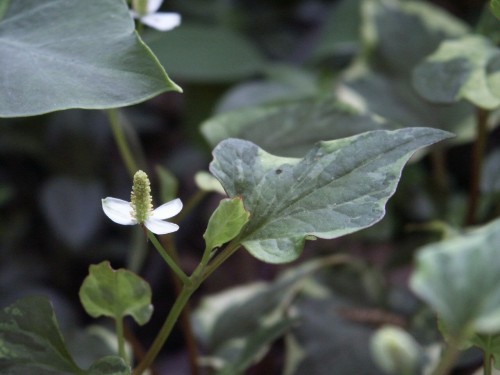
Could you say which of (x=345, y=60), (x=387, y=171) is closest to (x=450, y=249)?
(x=387, y=171)

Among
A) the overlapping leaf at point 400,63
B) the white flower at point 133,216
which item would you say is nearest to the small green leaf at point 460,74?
the overlapping leaf at point 400,63

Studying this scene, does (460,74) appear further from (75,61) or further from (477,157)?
(75,61)

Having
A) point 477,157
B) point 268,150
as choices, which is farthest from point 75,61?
point 477,157

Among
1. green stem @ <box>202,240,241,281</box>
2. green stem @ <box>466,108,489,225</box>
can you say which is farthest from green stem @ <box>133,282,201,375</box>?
green stem @ <box>466,108,489,225</box>

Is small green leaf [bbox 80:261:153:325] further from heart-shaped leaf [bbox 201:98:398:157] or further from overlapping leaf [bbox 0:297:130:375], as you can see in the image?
heart-shaped leaf [bbox 201:98:398:157]

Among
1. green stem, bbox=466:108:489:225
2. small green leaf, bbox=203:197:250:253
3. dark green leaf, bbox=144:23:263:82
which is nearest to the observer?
small green leaf, bbox=203:197:250:253

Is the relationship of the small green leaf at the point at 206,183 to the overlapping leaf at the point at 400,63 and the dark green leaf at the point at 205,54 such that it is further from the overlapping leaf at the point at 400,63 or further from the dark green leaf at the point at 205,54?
the dark green leaf at the point at 205,54

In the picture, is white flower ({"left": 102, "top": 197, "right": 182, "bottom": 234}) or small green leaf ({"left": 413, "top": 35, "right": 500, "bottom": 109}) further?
small green leaf ({"left": 413, "top": 35, "right": 500, "bottom": 109})
